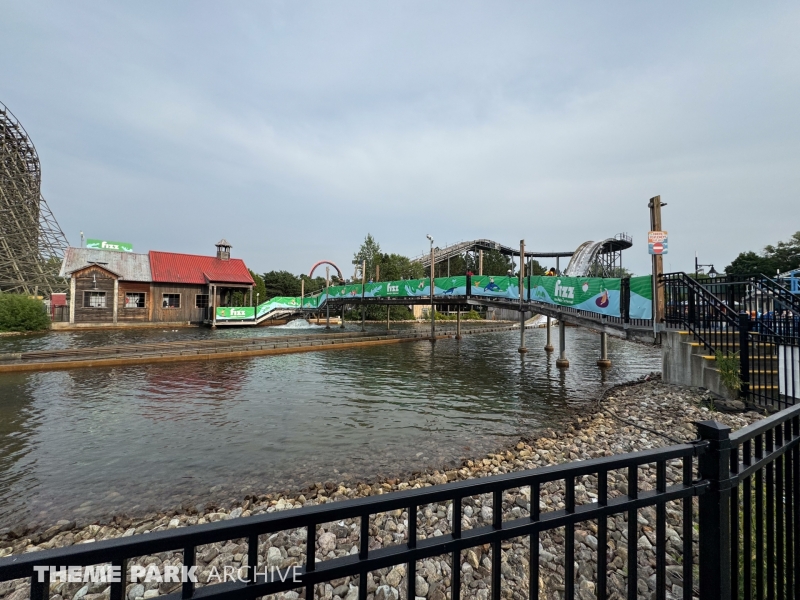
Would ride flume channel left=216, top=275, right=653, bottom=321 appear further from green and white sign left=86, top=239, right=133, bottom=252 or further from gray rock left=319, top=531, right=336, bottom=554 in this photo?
green and white sign left=86, top=239, right=133, bottom=252

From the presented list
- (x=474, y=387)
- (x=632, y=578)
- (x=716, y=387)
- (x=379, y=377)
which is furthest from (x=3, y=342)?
(x=716, y=387)

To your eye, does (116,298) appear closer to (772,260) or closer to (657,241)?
(657,241)

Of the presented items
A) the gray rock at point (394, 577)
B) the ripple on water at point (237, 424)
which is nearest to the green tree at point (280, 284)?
the ripple on water at point (237, 424)

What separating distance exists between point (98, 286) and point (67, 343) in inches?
454

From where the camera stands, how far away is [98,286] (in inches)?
1180

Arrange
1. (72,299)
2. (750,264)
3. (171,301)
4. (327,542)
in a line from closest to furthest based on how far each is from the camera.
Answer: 1. (327,542)
2. (72,299)
3. (171,301)
4. (750,264)

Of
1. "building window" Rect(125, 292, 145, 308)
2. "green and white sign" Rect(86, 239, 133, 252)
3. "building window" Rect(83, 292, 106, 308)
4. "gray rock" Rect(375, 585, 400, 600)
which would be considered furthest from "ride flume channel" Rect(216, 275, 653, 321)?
"green and white sign" Rect(86, 239, 133, 252)

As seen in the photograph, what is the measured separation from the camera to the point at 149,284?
32438 millimetres

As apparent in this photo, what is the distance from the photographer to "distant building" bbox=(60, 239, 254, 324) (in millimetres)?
29719

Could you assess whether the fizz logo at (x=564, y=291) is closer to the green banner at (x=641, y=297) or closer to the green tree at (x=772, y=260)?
the green banner at (x=641, y=297)

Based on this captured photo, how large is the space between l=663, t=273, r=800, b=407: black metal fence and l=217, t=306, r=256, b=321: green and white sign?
32705 millimetres

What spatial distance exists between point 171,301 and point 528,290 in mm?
31480

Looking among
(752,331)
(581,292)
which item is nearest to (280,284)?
(581,292)

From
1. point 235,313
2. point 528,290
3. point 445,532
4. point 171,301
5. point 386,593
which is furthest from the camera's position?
point 235,313
